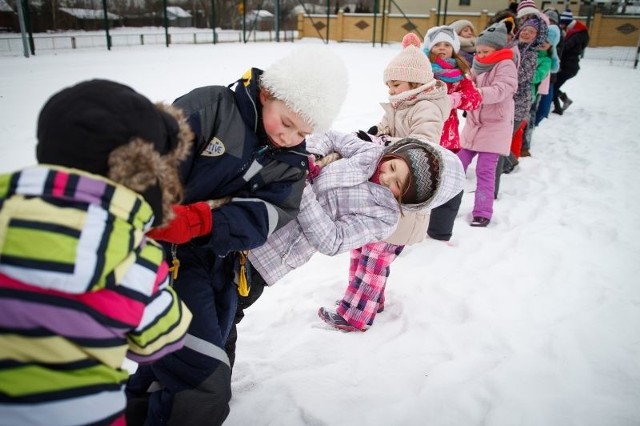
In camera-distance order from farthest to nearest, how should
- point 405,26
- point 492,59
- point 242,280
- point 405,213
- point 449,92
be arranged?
point 405,26 < point 492,59 < point 449,92 < point 405,213 < point 242,280

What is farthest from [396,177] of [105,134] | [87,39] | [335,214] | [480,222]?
[87,39]

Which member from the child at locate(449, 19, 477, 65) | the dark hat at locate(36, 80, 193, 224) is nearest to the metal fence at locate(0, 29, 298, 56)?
the child at locate(449, 19, 477, 65)

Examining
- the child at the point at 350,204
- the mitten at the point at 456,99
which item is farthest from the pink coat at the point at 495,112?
the child at the point at 350,204

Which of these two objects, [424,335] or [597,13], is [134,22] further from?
[597,13]

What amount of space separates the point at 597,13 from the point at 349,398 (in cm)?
3409

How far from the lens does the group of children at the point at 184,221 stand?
0.75 meters

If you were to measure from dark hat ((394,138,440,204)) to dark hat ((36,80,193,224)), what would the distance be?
1.32 m

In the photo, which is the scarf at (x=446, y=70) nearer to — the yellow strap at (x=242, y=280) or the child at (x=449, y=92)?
the child at (x=449, y=92)

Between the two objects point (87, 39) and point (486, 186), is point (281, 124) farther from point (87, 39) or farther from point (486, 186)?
point (87, 39)

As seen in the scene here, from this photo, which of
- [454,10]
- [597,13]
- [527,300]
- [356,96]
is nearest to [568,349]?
[527,300]

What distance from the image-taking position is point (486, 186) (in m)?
3.73

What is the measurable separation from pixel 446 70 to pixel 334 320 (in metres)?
2.32

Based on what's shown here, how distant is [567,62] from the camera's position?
7777 mm

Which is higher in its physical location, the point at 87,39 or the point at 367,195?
the point at 87,39
